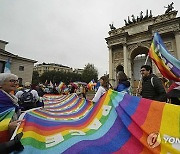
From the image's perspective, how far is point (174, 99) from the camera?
3965 mm

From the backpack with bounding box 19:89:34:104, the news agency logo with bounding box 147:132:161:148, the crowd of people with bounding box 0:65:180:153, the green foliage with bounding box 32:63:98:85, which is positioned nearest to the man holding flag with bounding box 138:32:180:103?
the crowd of people with bounding box 0:65:180:153

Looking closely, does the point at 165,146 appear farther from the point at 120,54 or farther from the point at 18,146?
the point at 120,54

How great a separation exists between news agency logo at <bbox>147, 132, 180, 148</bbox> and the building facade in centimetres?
3070

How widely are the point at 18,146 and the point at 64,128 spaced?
931mm

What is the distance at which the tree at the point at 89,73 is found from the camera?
63.9 metres

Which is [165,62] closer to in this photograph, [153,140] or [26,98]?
[153,140]

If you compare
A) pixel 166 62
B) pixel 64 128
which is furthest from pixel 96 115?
pixel 166 62

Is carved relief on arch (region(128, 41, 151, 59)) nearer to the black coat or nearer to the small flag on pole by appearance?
the small flag on pole

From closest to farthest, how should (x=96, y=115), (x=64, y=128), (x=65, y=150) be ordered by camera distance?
(x=65, y=150), (x=64, y=128), (x=96, y=115)

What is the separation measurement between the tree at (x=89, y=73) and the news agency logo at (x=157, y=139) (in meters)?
60.6

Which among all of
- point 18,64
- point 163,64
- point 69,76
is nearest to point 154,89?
point 163,64

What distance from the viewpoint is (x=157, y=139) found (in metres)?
2.06

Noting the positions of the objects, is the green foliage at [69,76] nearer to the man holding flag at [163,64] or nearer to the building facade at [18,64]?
the building facade at [18,64]

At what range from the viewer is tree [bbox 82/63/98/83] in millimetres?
63875
